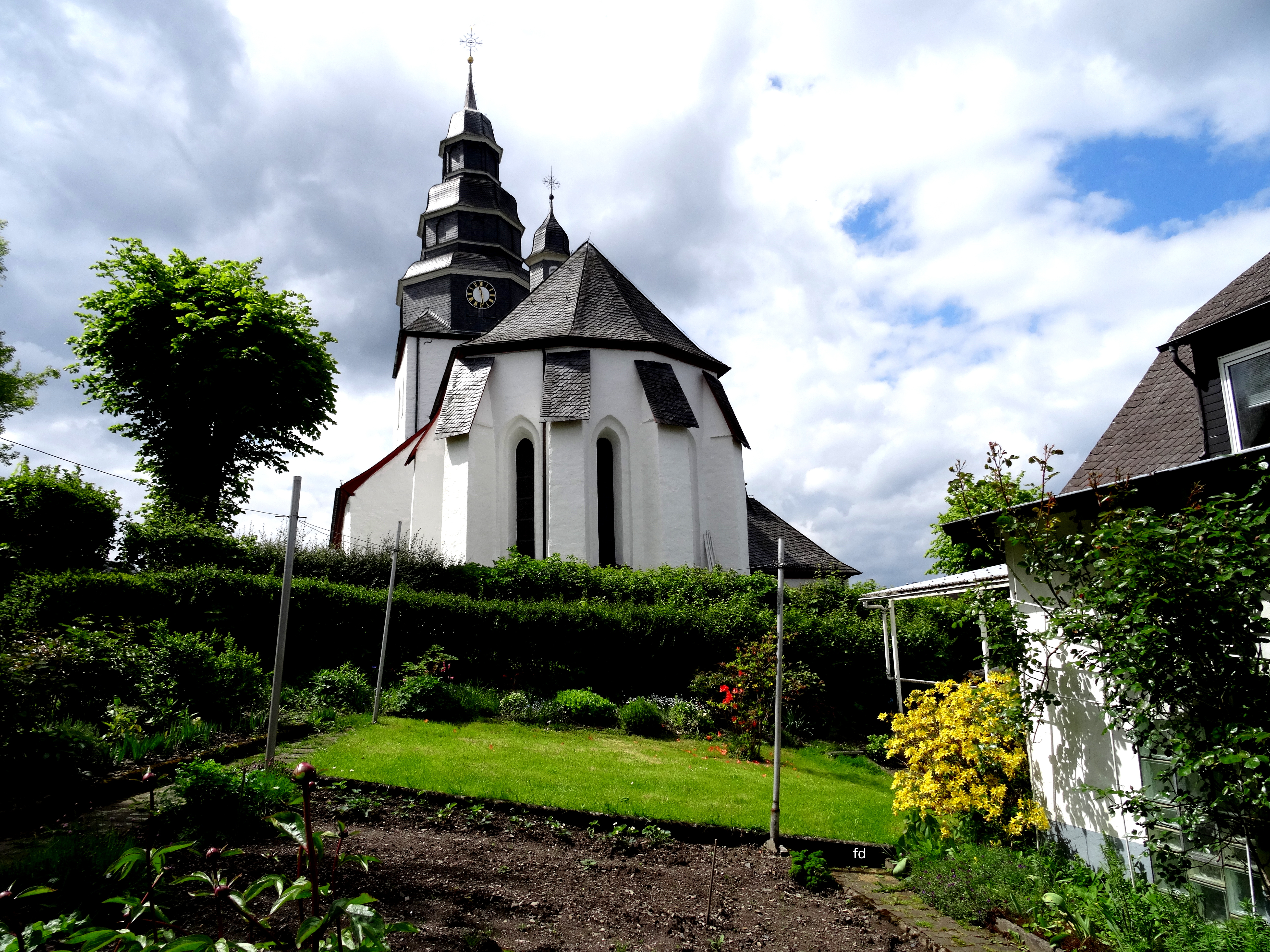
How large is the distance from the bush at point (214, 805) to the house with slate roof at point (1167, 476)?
Answer: 6.20 meters

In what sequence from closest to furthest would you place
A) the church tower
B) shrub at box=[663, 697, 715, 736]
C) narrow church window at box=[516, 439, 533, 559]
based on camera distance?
1. shrub at box=[663, 697, 715, 736]
2. narrow church window at box=[516, 439, 533, 559]
3. the church tower

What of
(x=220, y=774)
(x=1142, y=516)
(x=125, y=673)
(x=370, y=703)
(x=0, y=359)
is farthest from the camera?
(x=0, y=359)

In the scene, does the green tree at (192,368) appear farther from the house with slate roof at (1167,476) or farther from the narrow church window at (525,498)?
the house with slate roof at (1167,476)

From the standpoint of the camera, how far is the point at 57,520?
14969mm

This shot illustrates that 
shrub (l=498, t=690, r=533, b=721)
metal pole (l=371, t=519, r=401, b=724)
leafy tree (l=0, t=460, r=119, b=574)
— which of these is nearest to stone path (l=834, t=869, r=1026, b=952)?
shrub (l=498, t=690, r=533, b=721)

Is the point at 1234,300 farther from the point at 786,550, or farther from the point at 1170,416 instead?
the point at 786,550

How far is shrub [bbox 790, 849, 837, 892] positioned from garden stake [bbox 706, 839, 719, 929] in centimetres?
68

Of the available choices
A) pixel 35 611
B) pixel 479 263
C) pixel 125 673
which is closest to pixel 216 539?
pixel 35 611

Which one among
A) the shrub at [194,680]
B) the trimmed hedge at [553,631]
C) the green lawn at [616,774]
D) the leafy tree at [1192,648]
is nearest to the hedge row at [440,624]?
the trimmed hedge at [553,631]

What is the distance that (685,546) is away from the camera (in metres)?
21.5

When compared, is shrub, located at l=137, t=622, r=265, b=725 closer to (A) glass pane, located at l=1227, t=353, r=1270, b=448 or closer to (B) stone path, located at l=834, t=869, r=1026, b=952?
(B) stone path, located at l=834, t=869, r=1026, b=952

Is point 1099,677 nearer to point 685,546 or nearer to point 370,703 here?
point 370,703

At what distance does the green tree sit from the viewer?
862 inches

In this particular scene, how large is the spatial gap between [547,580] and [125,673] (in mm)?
10257
